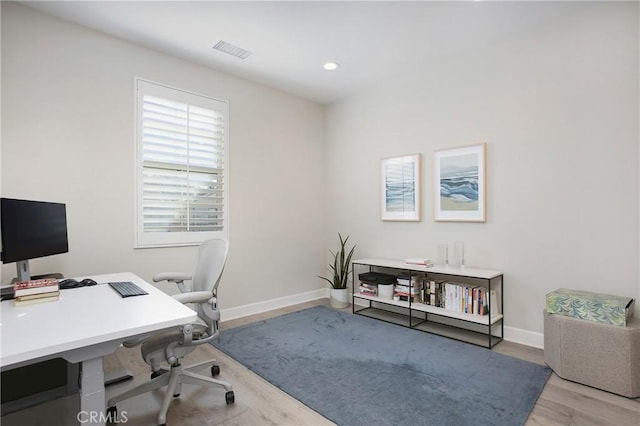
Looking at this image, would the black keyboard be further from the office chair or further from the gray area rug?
the gray area rug

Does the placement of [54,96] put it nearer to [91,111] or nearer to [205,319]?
[91,111]

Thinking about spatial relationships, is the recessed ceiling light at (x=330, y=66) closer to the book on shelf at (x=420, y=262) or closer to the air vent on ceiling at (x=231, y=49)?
the air vent on ceiling at (x=231, y=49)

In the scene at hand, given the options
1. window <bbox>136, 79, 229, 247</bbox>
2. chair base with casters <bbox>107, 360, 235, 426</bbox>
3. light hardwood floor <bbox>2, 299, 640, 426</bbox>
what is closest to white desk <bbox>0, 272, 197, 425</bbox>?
chair base with casters <bbox>107, 360, 235, 426</bbox>

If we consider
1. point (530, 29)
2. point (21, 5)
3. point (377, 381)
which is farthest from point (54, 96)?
point (530, 29)

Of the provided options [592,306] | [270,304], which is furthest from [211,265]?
[592,306]

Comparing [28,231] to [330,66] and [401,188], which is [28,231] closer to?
[330,66]

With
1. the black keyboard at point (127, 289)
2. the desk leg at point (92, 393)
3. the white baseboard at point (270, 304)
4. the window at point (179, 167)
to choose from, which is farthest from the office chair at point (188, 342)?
the white baseboard at point (270, 304)

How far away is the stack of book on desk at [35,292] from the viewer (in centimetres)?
162

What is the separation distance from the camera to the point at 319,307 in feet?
13.8

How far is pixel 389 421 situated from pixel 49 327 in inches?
67.9

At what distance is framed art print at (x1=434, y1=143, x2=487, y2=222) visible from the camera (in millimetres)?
3227

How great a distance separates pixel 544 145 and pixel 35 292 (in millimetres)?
3706

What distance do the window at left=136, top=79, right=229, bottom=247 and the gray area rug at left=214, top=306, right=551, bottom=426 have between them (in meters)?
1.19

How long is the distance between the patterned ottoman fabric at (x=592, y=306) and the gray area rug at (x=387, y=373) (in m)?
0.49
